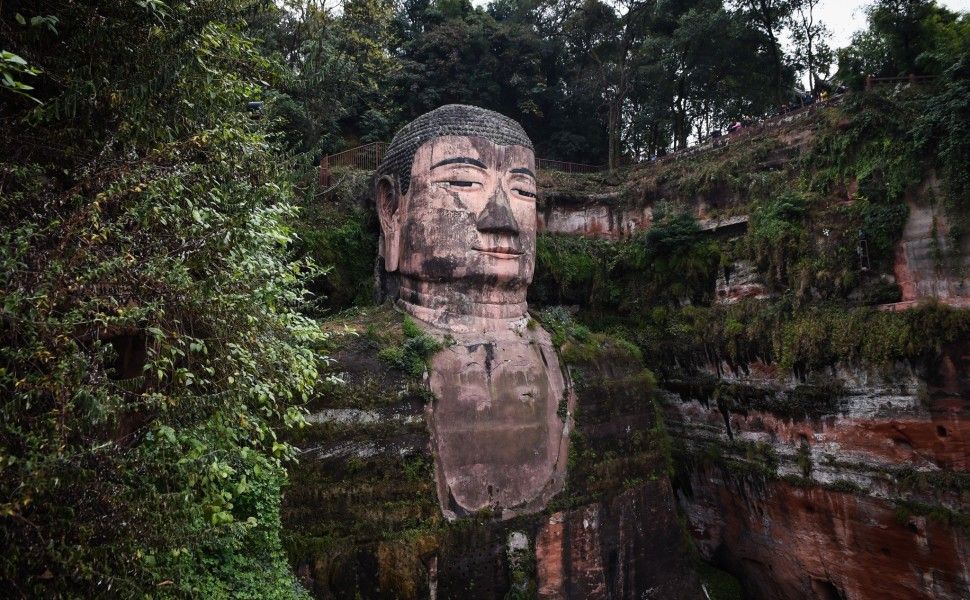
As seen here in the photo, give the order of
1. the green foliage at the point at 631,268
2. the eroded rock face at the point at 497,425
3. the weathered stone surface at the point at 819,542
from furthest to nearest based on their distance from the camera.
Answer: the green foliage at the point at 631,268, the weathered stone surface at the point at 819,542, the eroded rock face at the point at 497,425

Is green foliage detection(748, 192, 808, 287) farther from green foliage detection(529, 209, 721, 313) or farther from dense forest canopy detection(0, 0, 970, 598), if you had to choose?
dense forest canopy detection(0, 0, 970, 598)

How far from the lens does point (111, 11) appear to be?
4176 millimetres

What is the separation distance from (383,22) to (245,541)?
16.6 m

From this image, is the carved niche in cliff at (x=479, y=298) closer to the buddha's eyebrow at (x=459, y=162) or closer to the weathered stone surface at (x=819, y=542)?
the buddha's eyebrow at (x=459, y=162)

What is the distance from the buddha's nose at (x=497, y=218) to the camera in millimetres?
8695

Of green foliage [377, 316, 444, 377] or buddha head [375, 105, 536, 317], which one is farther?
buddha head [375, 105, 536, 317]

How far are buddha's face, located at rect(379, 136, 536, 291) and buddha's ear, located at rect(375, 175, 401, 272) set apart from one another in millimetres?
236

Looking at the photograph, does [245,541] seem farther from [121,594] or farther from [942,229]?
[942,229]

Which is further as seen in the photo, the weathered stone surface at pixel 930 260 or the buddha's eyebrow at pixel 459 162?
the weathered stone surface at pixel 930 260

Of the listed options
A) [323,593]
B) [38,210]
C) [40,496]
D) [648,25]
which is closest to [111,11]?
[38,210]

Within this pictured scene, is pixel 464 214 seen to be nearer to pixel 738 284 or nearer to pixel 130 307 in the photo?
pixel 130 307

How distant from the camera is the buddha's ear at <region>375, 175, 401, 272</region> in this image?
9438mm

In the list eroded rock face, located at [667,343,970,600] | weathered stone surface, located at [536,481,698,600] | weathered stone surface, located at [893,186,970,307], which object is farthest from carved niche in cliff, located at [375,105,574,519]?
weathered stone surface, located at [893,186,970,307]

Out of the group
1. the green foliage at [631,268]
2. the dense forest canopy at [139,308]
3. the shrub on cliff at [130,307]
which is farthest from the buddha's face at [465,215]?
the green foliage at [631,268]
